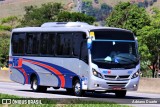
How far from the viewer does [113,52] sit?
2544 centimetres

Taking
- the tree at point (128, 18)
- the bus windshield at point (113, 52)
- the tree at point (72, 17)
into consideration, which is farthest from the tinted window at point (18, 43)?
the tree at point (72, 17)

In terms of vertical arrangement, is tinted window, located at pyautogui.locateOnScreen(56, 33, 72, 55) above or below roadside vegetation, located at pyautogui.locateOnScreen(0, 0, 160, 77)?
below

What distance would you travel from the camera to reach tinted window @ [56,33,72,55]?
27.0 metres

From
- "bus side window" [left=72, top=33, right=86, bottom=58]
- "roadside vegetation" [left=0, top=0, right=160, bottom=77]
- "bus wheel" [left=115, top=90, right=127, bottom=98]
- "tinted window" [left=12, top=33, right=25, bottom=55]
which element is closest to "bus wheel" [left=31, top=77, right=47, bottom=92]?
"tinted window" [left=12, top=33, right=25, bottom=55]

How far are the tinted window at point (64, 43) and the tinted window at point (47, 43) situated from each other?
1.39 ft

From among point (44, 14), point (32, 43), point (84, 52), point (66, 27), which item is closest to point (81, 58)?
point (84, 52)

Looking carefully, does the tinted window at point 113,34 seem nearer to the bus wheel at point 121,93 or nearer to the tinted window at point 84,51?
the tinted window at point 84,51

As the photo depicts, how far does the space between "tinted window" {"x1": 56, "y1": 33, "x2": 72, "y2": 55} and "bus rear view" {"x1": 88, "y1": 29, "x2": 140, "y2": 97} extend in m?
1.74

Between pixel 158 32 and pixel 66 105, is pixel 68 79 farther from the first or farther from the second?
pixel 158 32

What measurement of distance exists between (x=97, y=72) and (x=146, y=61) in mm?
40715

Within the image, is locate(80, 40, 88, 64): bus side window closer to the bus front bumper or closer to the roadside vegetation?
the bus front bumper

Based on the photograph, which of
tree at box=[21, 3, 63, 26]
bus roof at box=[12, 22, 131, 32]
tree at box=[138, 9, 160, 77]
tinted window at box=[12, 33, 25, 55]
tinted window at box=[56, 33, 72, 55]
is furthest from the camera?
tree at box=[21, 3, 63, 26]

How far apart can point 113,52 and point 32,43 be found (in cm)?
580

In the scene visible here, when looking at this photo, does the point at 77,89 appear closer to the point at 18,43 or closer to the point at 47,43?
the point at 47,43
